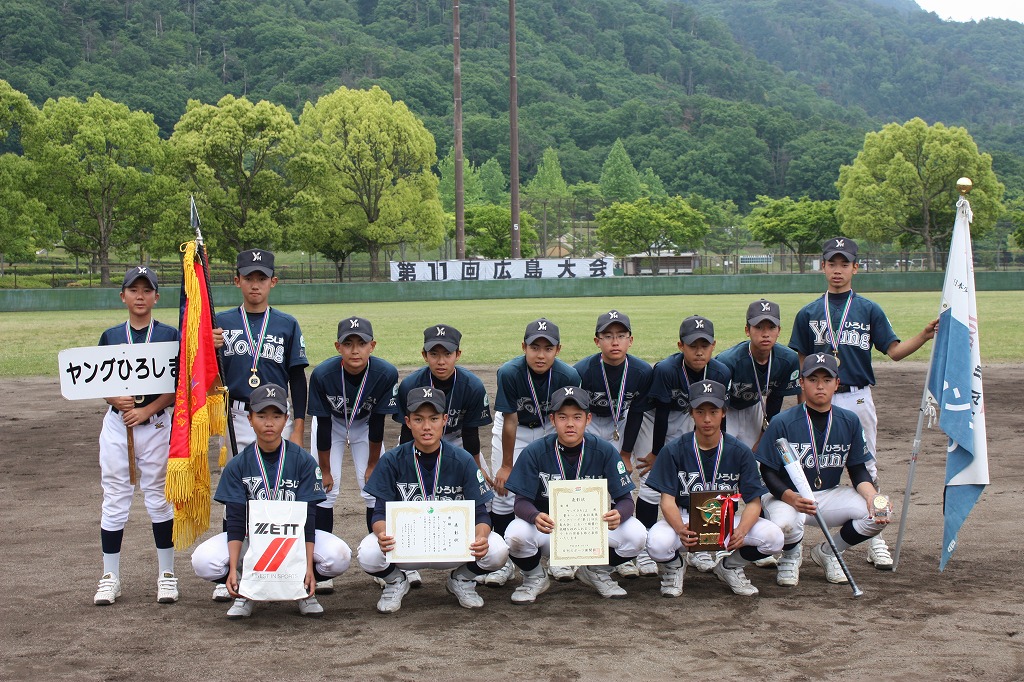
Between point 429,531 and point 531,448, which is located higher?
point 531,448

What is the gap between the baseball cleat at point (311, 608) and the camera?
5.64 m

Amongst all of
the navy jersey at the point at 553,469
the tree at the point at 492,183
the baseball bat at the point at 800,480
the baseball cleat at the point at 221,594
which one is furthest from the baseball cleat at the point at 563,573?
the tree at the point at 492,183

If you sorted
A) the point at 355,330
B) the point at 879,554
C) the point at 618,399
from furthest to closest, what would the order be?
the point at 618,399 < the point at 355,330 < the point at 879,554

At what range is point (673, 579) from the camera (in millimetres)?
5992

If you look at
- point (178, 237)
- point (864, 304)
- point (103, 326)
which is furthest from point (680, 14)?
point (864, 304)

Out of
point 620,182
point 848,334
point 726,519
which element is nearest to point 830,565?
point 726,519

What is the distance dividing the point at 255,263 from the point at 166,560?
1974mm

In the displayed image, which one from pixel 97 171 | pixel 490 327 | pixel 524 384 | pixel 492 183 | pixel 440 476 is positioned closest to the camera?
pixel 440 476

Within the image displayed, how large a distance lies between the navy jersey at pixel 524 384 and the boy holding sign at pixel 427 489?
961 mm

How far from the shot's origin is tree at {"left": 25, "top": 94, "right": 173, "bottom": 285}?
165ft

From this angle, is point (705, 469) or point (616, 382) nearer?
point (705, 469)

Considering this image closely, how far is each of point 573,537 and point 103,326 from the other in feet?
82.2

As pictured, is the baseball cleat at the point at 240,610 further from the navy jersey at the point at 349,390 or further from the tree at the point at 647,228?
the tree at the point at 647,228

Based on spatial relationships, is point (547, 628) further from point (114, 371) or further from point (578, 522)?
point (114, 371)
